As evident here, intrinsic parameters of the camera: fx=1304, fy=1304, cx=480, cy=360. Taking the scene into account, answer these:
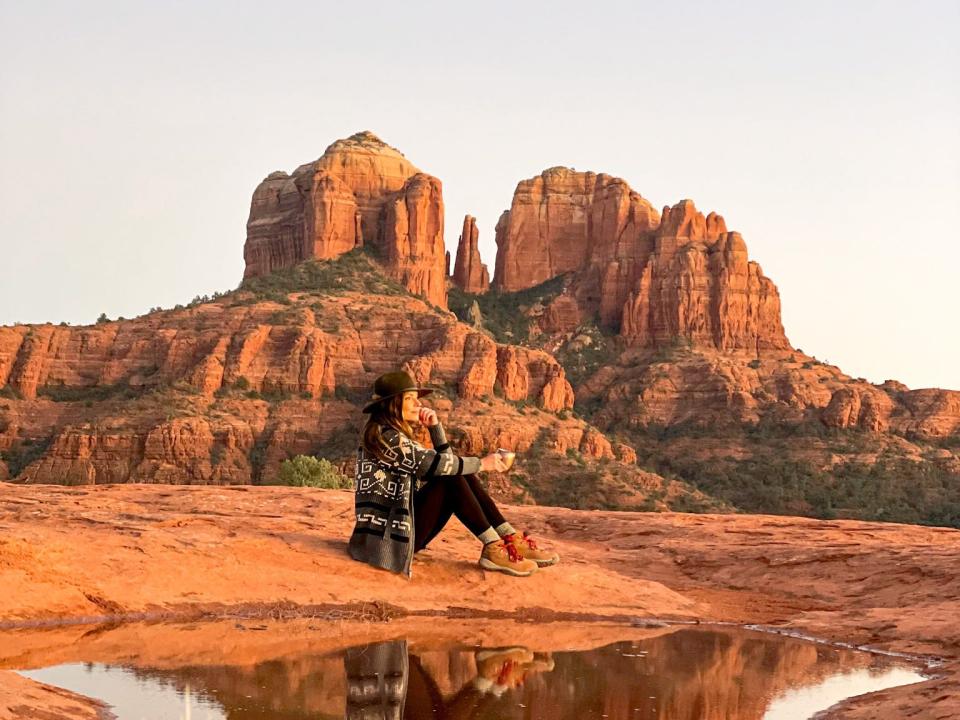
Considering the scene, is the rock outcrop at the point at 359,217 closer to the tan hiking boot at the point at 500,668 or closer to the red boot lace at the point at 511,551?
the red boot lace at the point at 511,551

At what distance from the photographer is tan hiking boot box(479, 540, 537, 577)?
13.9 metres

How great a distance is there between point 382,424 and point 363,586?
1.68 meters

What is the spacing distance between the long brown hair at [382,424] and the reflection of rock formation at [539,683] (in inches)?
87.2

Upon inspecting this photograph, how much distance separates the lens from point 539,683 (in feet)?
33.6

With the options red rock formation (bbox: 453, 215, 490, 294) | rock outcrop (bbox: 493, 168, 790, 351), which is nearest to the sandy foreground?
rock outcrop (bbox: 493, 168, 790, 351)

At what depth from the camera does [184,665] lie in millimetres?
10180

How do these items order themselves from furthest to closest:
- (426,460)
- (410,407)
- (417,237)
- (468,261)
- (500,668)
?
1. (468,261)
2. (417,237)
3. (410,407)
4. (426,460)
5. (500,668)

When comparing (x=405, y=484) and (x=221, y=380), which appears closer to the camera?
(x=405, y=484)

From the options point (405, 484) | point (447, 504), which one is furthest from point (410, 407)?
point (447, 504)

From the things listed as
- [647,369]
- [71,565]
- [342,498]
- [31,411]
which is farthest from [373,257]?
[71,565]

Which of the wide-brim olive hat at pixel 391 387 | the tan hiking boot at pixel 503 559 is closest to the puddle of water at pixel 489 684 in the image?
the tan hiking boot at pixel 503 559

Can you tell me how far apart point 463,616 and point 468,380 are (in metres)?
80.8

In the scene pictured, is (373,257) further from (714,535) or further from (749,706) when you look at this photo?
(749,706)

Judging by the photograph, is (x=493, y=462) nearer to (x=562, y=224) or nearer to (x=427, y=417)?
(x=427, y=417)
